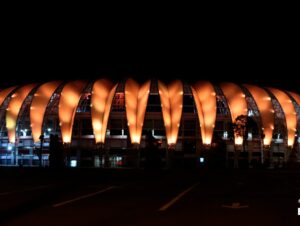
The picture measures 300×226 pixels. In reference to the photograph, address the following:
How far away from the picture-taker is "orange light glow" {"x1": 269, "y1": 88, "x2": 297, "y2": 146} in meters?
68.4

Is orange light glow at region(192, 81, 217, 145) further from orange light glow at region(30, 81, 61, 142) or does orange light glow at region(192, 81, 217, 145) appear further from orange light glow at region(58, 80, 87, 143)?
orange light glow at region(30, 81, 61, 142)

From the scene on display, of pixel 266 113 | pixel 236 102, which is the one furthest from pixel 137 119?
pixel 266 113

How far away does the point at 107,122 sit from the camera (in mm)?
64812

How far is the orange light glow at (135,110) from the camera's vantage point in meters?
64.1

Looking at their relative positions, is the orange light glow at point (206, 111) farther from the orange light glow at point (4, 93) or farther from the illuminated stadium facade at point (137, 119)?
the orange light glow at point (4, 93)

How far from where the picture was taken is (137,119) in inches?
2532

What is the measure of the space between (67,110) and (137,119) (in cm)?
990

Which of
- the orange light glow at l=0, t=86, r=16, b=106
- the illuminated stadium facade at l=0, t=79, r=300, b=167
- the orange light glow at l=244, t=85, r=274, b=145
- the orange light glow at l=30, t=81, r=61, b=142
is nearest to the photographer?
the illuminated stadium facade at l=0, t=79, r=300, b=167

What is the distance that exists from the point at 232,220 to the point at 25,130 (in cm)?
6181

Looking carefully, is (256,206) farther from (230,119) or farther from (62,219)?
(230,119)

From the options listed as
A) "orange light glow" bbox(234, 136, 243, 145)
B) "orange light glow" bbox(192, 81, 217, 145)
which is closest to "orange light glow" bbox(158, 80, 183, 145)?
"orange light glow" bbox(192, 81, 217, 145)

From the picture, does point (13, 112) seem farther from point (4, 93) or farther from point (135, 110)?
point (135, 110)

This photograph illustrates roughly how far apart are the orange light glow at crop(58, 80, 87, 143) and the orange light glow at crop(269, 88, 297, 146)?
97.6 feet

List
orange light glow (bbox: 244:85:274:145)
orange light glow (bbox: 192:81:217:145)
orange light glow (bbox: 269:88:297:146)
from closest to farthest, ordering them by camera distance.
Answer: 1. orange light glow (bbox: 192:81:217:145)
2. orange light glow (bbox: 244:85:274:145)
3. orange light glow (bbox: 269:88:297:146)
